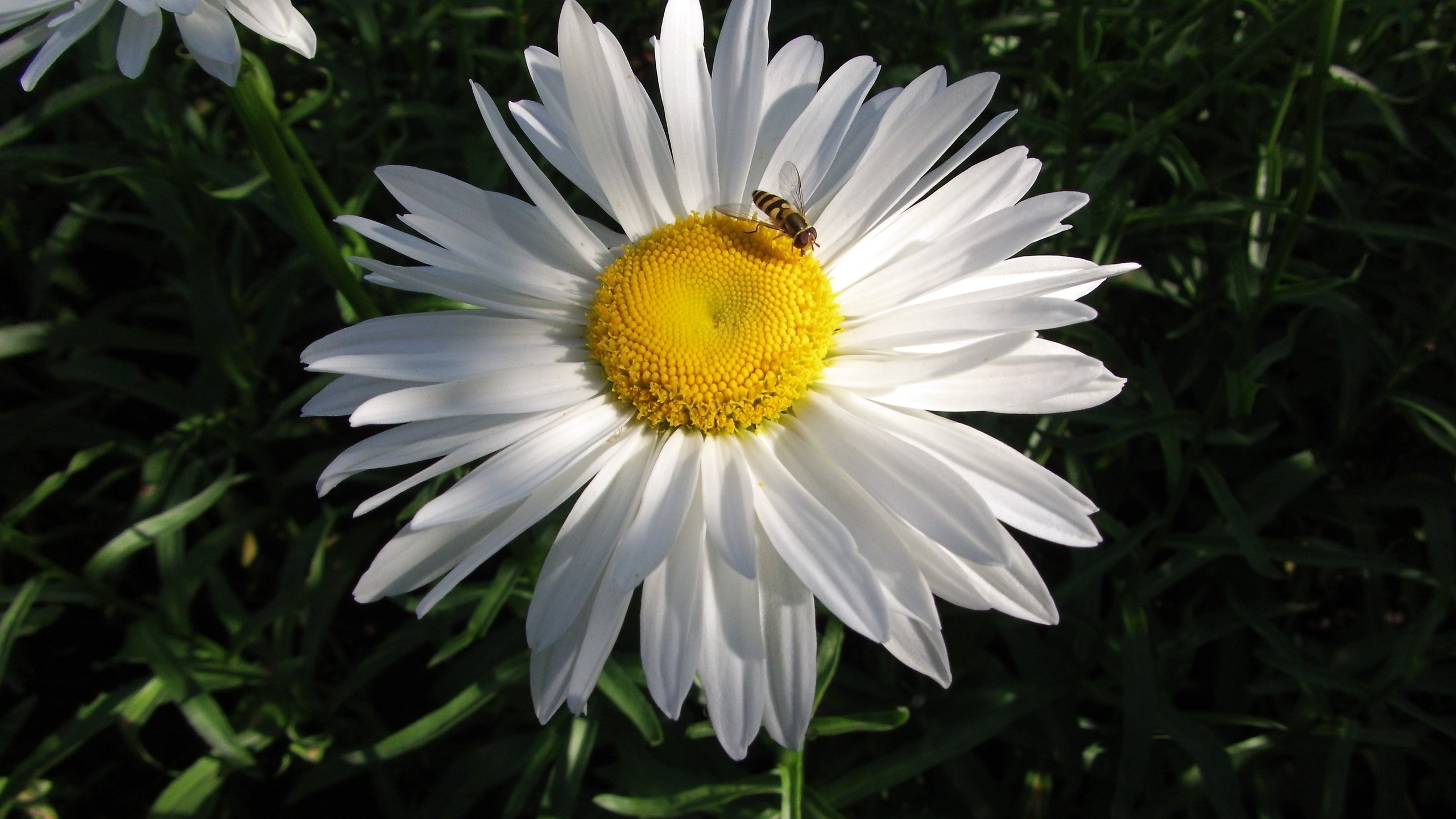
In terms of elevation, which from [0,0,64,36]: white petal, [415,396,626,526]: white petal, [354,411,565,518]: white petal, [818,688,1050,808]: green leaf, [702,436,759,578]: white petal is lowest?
A: [818,688,1050,808]: green leaf

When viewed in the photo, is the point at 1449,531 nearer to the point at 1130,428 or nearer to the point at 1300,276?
the point at 1300,276

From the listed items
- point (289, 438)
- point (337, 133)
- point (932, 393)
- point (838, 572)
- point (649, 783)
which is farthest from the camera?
point (289, 438)

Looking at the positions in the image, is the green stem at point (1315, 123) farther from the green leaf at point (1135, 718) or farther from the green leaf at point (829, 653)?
the green leaf at point (829, 653)

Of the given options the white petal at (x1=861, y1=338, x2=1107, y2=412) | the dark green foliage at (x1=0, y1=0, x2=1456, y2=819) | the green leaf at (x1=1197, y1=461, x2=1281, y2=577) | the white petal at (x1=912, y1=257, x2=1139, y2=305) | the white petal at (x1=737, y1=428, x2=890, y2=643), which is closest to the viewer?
the white petal at (x1=737, y1=428, x2=890, y2=643)

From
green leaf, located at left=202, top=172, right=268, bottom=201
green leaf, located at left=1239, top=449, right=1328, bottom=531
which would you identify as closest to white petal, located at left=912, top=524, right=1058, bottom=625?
green leaf, located at left=1239, top=449, right=1328, bottom=531

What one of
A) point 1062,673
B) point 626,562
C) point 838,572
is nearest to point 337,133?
point 626,562

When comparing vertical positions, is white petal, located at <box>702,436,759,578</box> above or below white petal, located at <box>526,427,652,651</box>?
above

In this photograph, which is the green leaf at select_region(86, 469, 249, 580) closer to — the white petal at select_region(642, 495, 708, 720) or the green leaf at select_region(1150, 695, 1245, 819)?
the white petal at select_region(642, 495, 708, 720)

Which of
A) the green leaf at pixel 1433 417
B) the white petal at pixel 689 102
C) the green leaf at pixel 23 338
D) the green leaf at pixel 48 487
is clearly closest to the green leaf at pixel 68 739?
the green leaf at pixel 48 487
